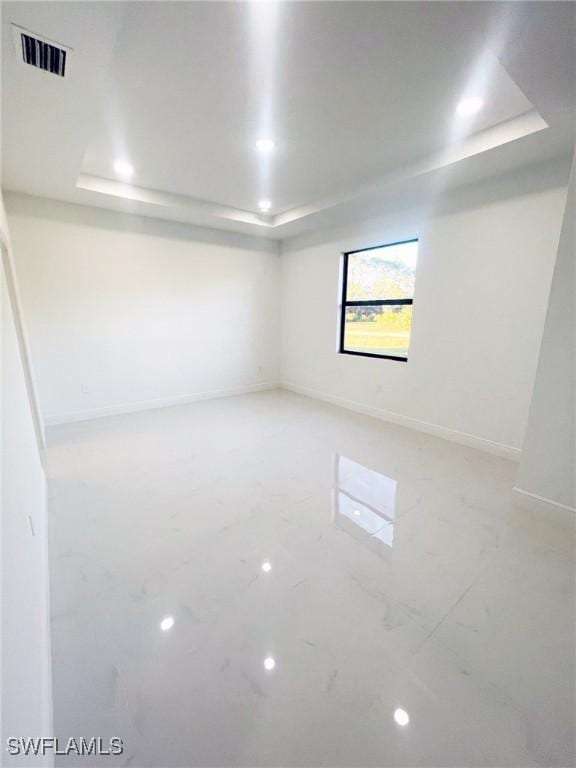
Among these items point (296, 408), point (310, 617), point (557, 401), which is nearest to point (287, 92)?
point (557, 401)

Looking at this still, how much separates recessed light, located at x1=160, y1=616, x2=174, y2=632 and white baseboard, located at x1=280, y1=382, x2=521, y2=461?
3256mm

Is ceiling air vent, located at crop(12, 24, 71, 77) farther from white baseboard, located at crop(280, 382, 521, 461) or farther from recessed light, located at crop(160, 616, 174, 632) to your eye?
white baseboard, located at crop(280, 382, 521, 461)

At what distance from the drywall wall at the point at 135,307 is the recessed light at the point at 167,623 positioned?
3.44 meters

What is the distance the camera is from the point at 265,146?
2.77 m

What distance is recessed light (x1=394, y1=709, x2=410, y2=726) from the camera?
1.17 metres

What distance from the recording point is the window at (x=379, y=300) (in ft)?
13.4

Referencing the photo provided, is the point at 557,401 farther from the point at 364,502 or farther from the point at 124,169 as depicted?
the point at 124,169

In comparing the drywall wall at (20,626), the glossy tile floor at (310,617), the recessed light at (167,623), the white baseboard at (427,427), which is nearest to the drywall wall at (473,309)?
the white baseboard at (427,427)

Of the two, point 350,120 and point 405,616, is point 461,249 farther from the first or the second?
point 405,616

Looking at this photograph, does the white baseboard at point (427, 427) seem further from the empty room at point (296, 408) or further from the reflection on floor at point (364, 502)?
the reflection on floor at point (364, 502)

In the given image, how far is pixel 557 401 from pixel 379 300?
2564 millimetres

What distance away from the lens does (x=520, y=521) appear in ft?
7.53

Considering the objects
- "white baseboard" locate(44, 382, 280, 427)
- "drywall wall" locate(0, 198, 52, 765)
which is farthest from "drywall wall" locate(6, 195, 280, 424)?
"drywall wall" locate(0, 198, 52, 765)

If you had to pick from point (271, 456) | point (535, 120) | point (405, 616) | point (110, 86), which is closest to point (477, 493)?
point (405, 616)
